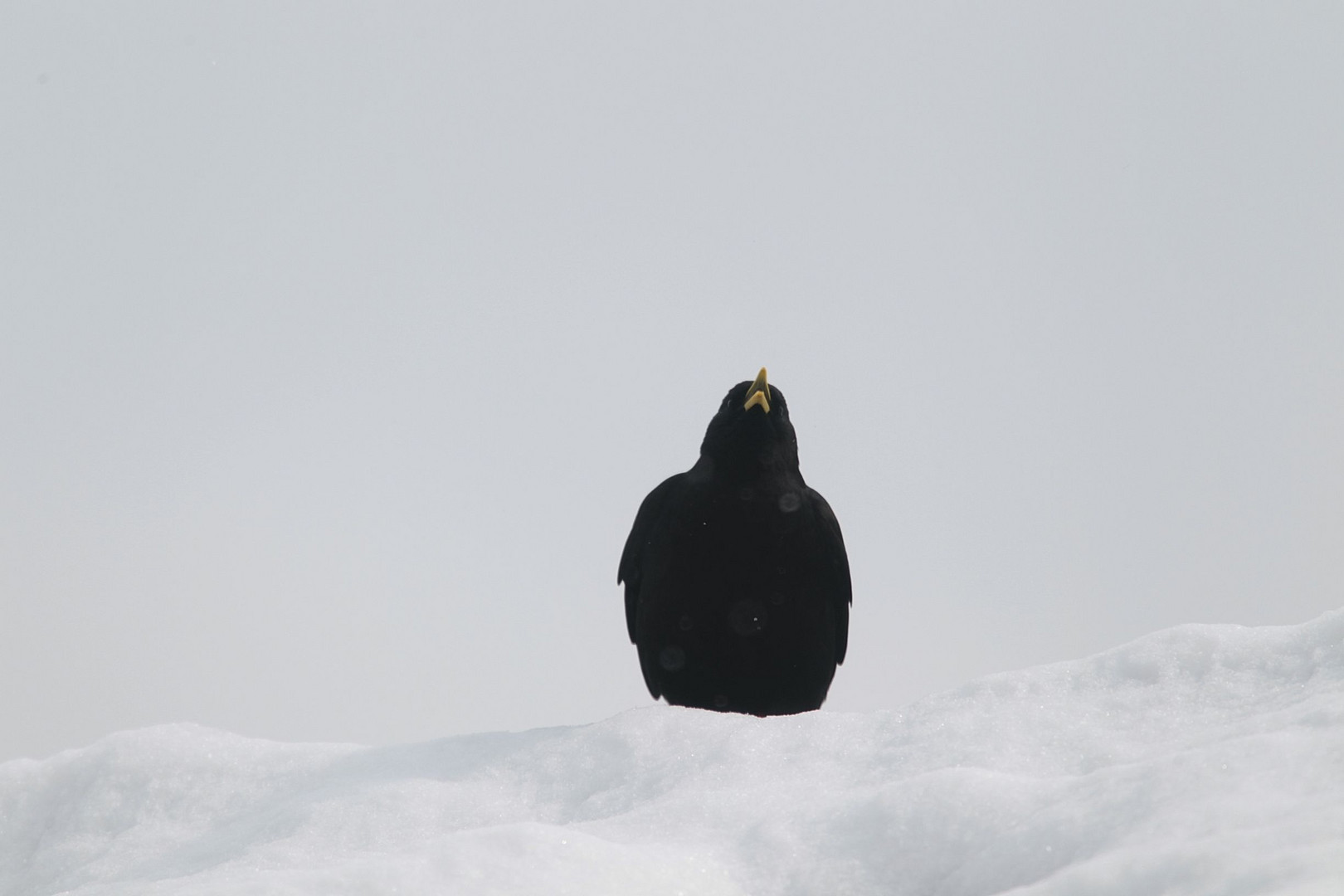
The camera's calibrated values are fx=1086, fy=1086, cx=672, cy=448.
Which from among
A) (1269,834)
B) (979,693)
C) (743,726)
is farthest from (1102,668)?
(1269,834)

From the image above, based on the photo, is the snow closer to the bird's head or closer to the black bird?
the black bird

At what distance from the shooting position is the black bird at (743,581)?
4965 millimetres

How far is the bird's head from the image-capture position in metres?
5.23

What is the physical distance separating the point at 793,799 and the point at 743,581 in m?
2.62

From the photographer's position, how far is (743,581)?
4941 mm

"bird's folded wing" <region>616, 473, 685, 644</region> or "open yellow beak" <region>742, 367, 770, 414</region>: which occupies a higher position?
"open yellow beak" <region>742, 367, 770, 414</region>

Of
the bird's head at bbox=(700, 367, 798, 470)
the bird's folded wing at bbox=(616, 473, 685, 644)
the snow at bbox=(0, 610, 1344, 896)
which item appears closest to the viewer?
the snow at bbox=(0, 610, 1344, 896)

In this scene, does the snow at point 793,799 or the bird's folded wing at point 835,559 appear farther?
the bird's folded wing at point 835,559

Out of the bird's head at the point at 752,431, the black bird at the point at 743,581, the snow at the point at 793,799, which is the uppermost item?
the bird's head at the point at 752,431

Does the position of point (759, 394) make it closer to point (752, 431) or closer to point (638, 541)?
point (752, 431)

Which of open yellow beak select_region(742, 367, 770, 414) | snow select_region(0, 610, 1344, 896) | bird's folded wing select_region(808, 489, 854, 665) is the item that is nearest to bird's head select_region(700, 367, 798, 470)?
open yellow beak select_region(742, 367, 770, 414)

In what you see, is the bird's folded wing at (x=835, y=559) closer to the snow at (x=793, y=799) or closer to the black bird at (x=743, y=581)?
the black bird at (x=743, y=581)

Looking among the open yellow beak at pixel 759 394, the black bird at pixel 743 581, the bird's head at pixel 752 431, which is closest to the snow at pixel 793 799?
the black bird at pixel 743 581

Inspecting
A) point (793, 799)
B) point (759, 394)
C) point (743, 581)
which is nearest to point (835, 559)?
point (743, 581)
